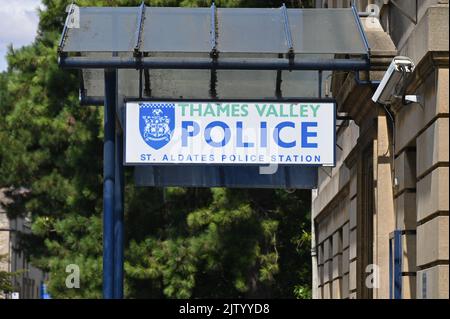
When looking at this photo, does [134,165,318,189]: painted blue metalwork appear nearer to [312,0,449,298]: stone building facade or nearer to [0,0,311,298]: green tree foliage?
[312,0,449,298]: stone building facade

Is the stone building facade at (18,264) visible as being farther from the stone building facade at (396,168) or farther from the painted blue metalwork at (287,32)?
the painted blue metalwork at (287,32)

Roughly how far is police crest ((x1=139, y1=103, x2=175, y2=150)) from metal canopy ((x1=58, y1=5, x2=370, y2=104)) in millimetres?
708

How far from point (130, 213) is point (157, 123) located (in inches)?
801

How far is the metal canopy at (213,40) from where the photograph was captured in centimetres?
2025

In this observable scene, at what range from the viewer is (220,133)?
2130cm

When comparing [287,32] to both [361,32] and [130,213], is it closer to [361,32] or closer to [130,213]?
[361,32]

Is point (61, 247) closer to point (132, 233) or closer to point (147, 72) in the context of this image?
point (132, 233)

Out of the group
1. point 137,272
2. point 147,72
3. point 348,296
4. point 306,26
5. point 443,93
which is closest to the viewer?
point 443,93

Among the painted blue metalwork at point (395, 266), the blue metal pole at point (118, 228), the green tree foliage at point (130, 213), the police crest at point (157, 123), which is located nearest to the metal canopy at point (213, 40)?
the police crest at point (157, 123)

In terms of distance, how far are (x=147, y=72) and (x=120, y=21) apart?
50.5 inches

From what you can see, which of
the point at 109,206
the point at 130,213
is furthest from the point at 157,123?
the point at 130,213

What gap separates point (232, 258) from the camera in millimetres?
40594

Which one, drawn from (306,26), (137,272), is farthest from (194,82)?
(137,272)

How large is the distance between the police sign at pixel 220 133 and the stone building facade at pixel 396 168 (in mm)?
1187
